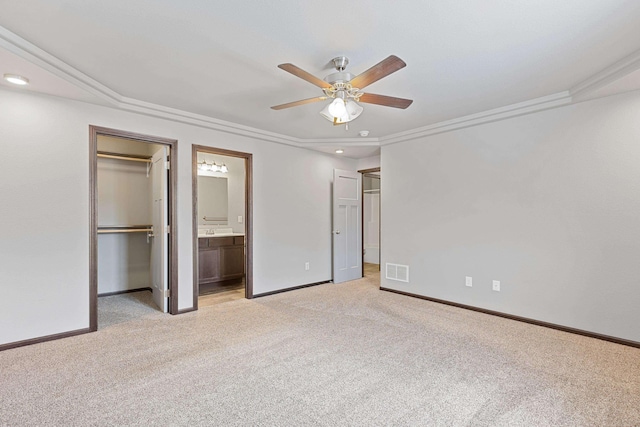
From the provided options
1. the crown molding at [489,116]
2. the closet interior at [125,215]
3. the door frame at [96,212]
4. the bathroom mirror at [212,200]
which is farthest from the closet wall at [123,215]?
the crown molding at [489,116]

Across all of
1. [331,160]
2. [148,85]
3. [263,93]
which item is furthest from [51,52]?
[331,160]

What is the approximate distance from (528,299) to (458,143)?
6.87 feet

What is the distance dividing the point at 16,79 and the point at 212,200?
334 cm

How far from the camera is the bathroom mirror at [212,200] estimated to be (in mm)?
5652

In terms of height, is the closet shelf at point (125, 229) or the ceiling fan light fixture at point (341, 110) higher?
the ceiling fan light fixture at point (341, 110)

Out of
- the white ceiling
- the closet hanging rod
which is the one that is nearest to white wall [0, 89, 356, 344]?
the white ceiling

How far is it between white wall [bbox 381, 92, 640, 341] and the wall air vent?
0.34ft

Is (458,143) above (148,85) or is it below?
below

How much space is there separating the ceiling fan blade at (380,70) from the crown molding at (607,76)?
1911mm

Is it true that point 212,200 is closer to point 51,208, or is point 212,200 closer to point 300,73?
point 51,208

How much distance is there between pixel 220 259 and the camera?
5.18 metres

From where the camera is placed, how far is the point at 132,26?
2100 millimetres

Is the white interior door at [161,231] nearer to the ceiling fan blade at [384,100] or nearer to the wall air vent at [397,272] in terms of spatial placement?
the ceiling fan blade at [384,100]

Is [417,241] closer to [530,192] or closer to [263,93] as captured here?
[530,192]
